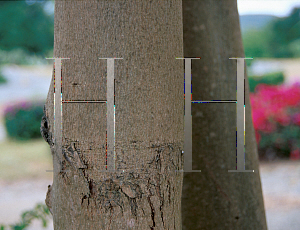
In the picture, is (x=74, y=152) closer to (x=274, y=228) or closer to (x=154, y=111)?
(x=154, y=111)

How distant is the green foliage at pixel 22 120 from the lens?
8188 millimetres

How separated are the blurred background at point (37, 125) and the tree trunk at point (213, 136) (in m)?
0.85

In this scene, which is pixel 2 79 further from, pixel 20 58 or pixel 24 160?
pixel 24 160

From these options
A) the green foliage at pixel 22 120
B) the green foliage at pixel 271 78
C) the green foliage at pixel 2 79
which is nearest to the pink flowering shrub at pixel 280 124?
the green foliage at pixel 271 78

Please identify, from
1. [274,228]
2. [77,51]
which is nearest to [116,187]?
[77,51]

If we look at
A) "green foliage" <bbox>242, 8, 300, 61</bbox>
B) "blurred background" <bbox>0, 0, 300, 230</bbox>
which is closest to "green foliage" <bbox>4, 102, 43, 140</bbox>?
"blurred background" <bbox>0, 0, 300, 230</bbox>

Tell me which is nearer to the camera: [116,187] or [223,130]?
[116,187]

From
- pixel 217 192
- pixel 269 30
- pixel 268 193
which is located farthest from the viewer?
pixel 269 30

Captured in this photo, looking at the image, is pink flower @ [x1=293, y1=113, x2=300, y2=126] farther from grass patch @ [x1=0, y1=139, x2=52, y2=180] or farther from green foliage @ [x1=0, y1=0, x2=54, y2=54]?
green foliage @ [x1=0, y1=0, x2=54, y2=54]

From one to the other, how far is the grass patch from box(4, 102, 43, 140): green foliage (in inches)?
10.6

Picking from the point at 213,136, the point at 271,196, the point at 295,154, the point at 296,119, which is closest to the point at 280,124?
the point at 296,119

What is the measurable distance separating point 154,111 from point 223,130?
0.75 meters

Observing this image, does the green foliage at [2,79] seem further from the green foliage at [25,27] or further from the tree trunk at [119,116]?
the tree trunk at [119,116]

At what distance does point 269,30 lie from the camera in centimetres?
1978
